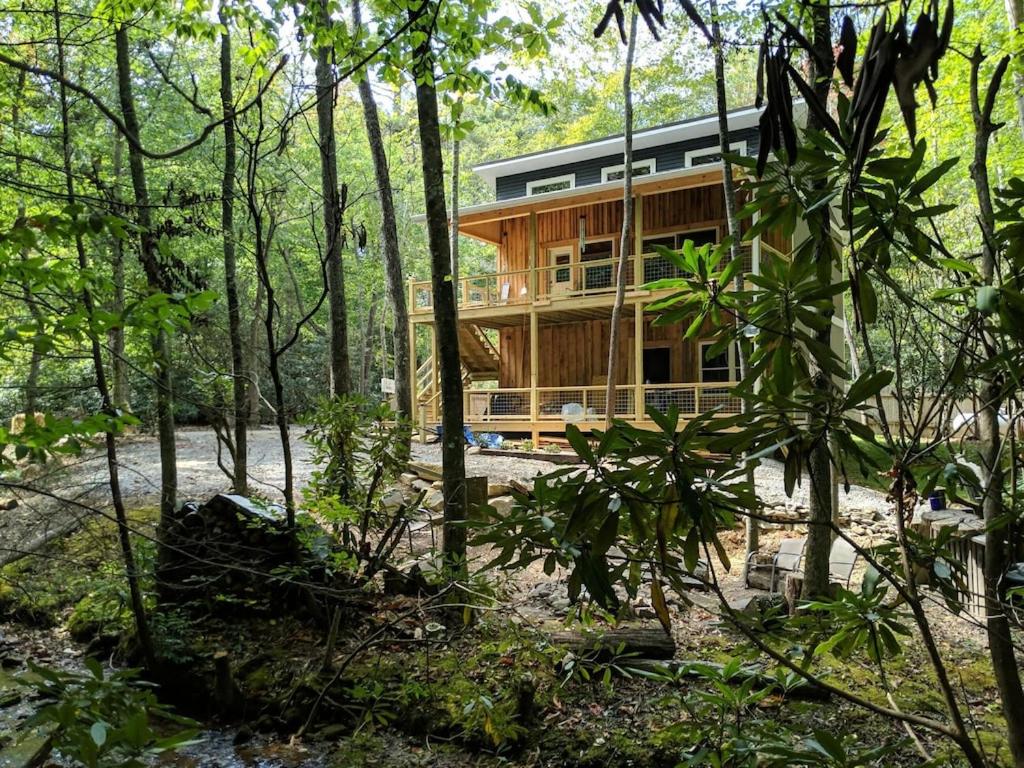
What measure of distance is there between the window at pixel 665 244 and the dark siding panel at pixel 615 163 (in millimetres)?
2160

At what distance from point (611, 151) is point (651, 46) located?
3677 millimetres

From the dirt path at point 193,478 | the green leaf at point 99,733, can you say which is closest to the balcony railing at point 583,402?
the dirt path at point 193,478

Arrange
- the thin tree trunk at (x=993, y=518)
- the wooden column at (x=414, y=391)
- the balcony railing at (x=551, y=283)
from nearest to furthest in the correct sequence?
the thin tree trunk at (x=993, y=518), the balcony railing at (x=551, y=283), the wooden column at (x=414, y=391)

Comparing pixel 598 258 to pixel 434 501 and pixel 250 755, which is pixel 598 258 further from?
pixel 250 755

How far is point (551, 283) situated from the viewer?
1708 cm

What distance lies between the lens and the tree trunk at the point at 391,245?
984cm

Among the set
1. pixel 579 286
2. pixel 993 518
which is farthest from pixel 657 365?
pixel 993 518

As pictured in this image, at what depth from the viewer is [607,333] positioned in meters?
17.6

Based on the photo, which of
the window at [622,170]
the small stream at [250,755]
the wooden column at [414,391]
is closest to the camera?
the small stream at [250,755]

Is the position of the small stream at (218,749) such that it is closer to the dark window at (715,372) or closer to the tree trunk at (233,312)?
the tree trunk at (233,312)

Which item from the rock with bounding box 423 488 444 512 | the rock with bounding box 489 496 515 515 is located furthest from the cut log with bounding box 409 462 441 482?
the rock with bounding box 489 496 515 515

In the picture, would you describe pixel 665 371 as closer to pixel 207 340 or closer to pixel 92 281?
pixel 207 340

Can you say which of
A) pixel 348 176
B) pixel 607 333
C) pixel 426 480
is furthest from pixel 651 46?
pixel 348 176

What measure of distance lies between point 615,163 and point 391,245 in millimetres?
9829
